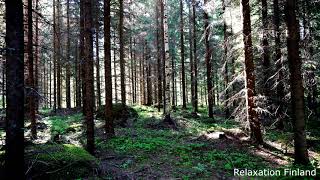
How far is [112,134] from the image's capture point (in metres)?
14.4

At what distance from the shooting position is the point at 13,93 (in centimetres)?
629

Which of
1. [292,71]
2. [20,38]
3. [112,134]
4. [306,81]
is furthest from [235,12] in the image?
[20,38]

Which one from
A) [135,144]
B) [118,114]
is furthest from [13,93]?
[118,114]

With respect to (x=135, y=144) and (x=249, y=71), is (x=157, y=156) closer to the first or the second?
(x=135, y=144)

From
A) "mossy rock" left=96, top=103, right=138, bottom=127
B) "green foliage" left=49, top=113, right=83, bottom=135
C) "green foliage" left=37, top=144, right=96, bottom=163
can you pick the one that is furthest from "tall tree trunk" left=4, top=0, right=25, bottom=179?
"mossy rock" left=96, top=103, right=138, bottom=127

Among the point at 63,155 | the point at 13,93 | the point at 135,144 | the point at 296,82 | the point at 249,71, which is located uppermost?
the point at 249,71

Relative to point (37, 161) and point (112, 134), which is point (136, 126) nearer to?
point (112, 134)

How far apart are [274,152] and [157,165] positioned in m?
4.93

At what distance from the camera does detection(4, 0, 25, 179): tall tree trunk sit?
6.28 meters

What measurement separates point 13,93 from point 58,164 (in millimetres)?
2463

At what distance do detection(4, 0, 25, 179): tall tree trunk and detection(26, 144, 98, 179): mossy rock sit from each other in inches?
31.9

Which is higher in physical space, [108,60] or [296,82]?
[108,60]

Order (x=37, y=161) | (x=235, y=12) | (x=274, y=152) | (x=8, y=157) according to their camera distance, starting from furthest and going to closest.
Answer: (x=235, y=12)
(x=274, y=152)
(x=37, y=161)
(x=8, y=157)

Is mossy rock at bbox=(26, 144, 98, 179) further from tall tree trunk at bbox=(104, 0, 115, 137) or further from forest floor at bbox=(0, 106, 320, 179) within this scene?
tall tree trunk at bbox=(104, 0, 115, 137)
